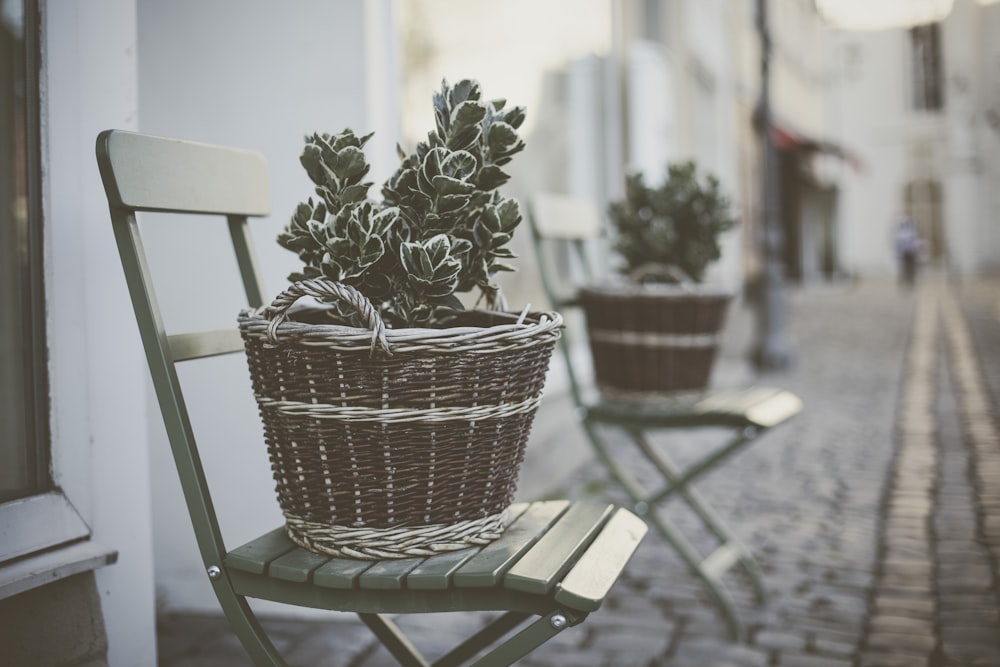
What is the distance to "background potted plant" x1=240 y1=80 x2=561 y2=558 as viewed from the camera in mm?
1265

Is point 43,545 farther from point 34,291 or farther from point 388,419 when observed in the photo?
point 388,419

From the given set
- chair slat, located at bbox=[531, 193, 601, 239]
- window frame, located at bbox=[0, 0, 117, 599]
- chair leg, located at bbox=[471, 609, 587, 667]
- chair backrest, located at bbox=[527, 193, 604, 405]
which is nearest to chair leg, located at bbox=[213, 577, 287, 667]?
chair leg, located at bbox=[471, 609, 587, 667]

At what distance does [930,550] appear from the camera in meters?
3.27

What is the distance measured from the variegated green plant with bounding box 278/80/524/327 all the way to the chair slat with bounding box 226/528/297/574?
0.37 m

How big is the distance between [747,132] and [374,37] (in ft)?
35.5

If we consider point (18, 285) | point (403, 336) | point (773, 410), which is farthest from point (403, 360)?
point (773, 410)

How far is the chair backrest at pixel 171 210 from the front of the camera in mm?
1382

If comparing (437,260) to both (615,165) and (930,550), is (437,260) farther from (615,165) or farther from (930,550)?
(615,165)

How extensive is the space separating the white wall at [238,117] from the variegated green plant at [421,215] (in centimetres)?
124

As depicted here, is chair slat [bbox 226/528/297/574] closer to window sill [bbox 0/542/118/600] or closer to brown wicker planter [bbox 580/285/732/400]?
window sill [bbox 0/542/118/600]

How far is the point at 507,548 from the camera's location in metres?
1.38

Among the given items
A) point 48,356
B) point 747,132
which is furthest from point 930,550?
point 747,132

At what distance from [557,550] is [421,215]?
541 mm

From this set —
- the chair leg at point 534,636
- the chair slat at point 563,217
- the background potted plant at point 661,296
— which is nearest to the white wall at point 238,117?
the chair slat at point 563,217
